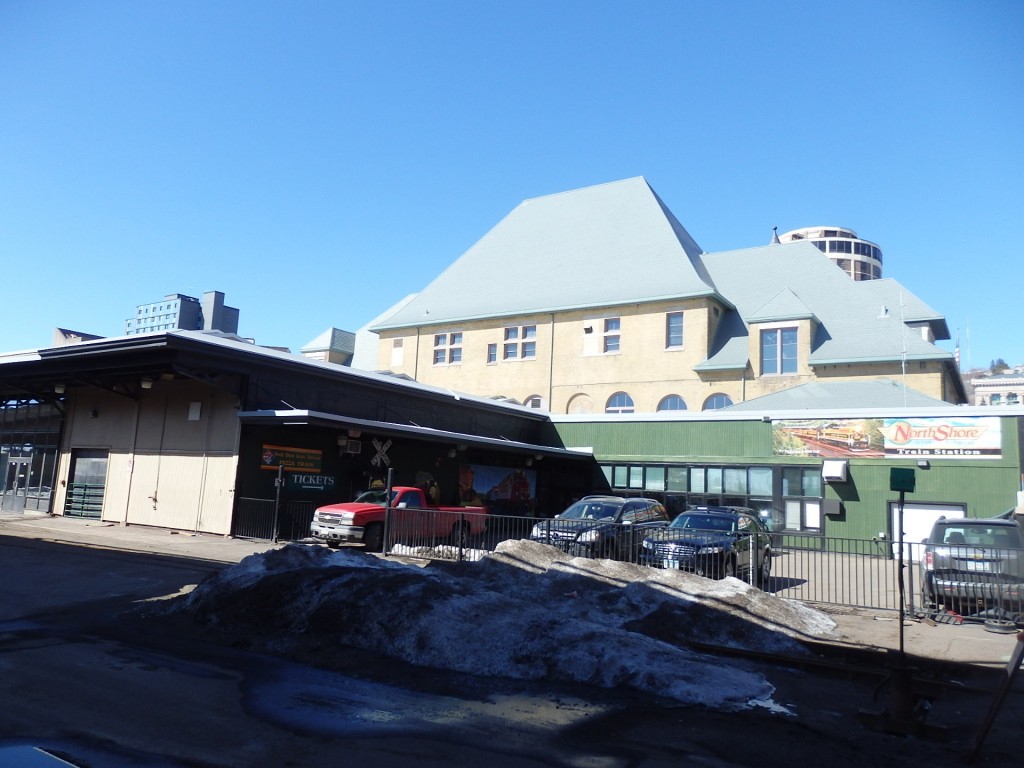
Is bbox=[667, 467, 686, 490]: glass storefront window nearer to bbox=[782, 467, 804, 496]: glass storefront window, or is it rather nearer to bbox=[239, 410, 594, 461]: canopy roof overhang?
bbox=[782, 467, 804, 496]: glass storefront window

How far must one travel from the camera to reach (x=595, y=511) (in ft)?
64.6

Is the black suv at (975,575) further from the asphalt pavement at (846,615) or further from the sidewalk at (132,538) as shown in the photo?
the sidewalk at (132,538)

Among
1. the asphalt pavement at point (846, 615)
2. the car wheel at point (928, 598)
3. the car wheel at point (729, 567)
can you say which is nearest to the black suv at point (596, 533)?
the car wheel at point (729, 567)

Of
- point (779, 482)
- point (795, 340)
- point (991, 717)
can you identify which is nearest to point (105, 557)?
point (991, 717)

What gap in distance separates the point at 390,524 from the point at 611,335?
26754 mm

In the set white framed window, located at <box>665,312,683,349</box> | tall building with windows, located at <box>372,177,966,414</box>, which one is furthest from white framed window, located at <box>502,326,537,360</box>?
white framed window, located at <box>665,312,683,349</box>

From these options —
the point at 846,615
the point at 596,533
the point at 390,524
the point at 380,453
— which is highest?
the point at 380,453

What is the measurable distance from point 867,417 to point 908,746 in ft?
76.8

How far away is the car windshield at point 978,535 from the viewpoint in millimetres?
13875

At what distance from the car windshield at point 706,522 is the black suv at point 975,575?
4591 millimetres

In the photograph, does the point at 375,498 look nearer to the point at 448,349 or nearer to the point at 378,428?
the point at 378,428

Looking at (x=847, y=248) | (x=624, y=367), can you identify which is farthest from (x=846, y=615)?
(x=847, y=248)

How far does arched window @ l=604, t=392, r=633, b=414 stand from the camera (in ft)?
139

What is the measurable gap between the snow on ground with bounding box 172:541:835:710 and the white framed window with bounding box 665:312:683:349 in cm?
2944
